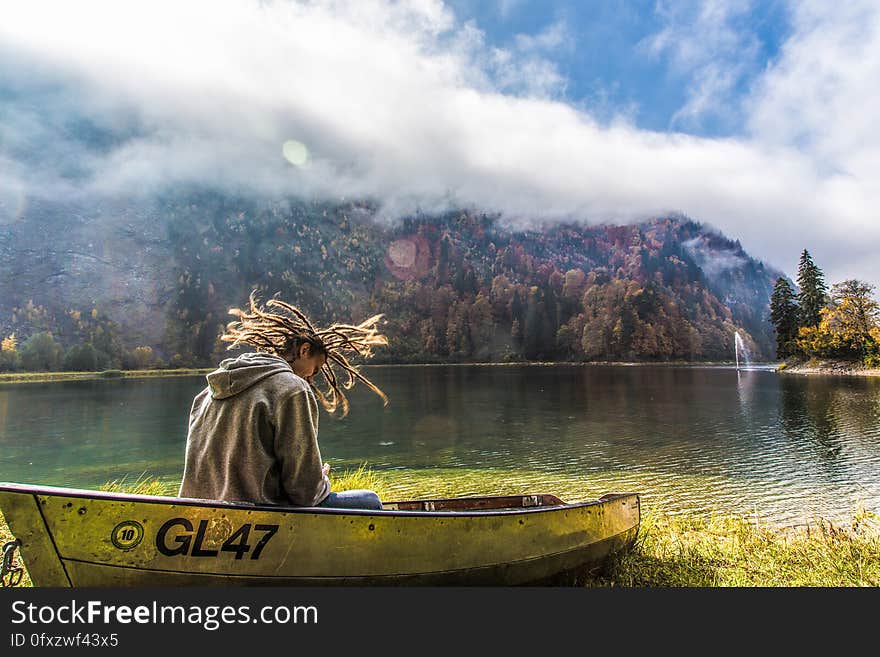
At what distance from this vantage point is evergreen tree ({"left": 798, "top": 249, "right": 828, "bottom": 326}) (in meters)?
82.6

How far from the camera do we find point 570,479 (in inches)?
703

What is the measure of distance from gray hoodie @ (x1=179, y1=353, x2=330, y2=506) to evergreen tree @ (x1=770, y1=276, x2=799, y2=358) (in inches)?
4019

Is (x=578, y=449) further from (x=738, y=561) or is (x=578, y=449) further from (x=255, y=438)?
(x=255, y=438)

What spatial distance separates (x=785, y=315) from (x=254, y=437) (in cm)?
10430

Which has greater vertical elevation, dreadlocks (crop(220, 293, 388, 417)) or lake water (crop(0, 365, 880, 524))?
dreadlocks (crop(220, 293, 388, 417))

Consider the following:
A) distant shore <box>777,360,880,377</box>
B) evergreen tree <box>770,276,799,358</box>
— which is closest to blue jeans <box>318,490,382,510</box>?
distant shore <box>777,360,880,377</box>

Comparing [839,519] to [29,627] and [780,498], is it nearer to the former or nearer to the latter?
[780,498]

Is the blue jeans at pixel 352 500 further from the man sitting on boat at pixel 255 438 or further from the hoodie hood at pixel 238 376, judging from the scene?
the hoodie hood at pixel 238 376

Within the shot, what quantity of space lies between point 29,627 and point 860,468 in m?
24.4

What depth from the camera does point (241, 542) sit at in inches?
148

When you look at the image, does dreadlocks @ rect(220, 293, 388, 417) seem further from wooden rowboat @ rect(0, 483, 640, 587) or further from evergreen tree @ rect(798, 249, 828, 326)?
evergreen tree @ rect(798, 249, 828, 326)

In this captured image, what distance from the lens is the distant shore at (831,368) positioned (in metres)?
70.3

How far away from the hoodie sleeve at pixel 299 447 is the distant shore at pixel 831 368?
8770 cm

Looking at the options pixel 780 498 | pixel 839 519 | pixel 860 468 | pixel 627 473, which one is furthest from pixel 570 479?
pixel 860 468
